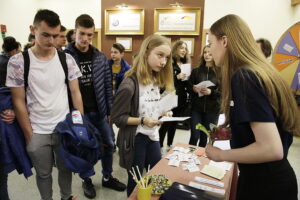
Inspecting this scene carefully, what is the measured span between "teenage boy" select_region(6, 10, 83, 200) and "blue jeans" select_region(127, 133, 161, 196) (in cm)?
56

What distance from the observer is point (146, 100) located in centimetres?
167

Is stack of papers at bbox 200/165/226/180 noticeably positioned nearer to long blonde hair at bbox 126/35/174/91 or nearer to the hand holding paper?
long blonde hair at bbox 126/35/174/91

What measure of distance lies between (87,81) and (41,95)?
23.7 inches

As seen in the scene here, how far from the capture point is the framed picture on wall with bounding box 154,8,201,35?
5301mm

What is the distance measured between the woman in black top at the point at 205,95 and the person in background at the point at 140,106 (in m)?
1.22

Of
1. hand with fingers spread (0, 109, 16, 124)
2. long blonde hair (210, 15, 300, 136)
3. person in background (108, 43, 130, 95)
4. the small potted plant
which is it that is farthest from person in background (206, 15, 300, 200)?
person in background (108, 43, 130, 95)

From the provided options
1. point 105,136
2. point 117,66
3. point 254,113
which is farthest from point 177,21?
point 254,113

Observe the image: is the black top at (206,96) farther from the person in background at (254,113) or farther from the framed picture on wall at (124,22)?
the framed picture on wall at (124,22)

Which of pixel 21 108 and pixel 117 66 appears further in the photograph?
pixel 117 66

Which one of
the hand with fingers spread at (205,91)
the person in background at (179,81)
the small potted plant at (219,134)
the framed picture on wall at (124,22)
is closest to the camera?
the small potted plant at (219,134)

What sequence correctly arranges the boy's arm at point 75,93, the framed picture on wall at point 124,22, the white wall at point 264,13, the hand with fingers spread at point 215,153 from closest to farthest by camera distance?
the hand with fingers spread at point 215,153
the boy's arm at point 75,93
the white wall at point 264,13
the framed picture on wall at point 124,22

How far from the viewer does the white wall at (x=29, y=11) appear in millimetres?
5758

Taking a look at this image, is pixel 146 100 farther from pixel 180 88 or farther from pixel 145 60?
pixel 180 88

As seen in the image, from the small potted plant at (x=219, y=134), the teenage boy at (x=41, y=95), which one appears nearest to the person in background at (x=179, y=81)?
the teenage boy at (x=41, y=95)
